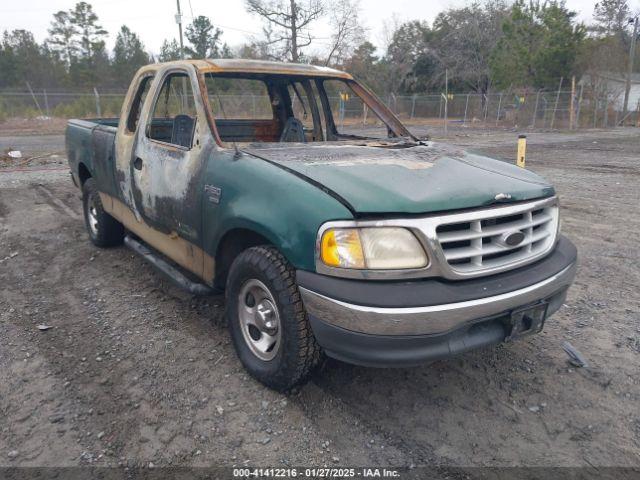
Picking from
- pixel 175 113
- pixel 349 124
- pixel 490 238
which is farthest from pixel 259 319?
pixel 349 124

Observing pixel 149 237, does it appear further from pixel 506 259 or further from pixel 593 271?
pixel 593 271

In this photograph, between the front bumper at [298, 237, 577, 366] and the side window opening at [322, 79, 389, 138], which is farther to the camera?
the side window opening at [322, 79, 389, 138]

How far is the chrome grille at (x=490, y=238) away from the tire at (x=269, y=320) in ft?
2.64

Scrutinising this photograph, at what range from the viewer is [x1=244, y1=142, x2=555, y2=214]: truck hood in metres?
2.50

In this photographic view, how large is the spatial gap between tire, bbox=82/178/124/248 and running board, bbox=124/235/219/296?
0.90 m

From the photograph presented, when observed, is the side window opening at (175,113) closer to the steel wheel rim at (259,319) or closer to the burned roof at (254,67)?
the burned roof at (254,67)

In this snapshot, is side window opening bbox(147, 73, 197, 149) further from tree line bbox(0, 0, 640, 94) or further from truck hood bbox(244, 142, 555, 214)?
tree line bbox(0, 0, 640, 94)

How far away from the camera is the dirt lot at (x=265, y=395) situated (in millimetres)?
2523

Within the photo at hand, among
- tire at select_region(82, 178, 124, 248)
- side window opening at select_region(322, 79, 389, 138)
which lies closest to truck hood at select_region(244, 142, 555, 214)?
side window opening at select_region(322, 79, 389, 138)

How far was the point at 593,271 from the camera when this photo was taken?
4918mm

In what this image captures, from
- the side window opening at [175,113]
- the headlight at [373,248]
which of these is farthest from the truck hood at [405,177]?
the side window opening at [175,113]

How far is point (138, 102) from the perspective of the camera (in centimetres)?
442

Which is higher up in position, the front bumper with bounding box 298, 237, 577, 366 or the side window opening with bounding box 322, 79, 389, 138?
the side window opening with bounding box 322, 79, 389, 138

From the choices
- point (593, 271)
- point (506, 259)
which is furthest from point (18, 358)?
point (593, 271)
